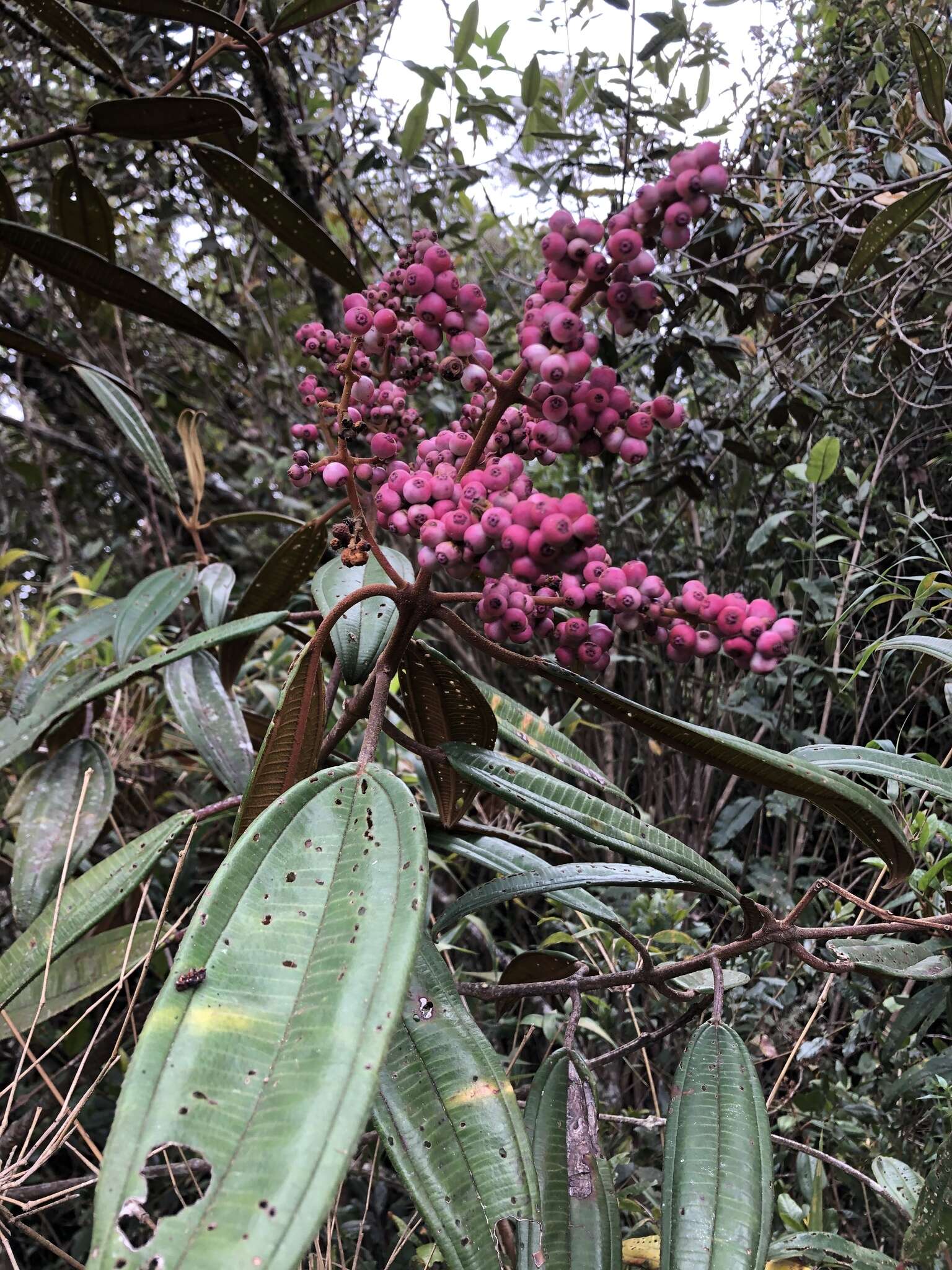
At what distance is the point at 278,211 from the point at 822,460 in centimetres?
76

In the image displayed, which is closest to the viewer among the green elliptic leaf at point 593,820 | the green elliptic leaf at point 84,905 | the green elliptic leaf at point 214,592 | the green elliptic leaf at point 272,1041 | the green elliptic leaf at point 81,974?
the green elliptic leaf at point 272,1041

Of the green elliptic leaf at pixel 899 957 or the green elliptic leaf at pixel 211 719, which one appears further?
the green elliptic leaf at pixel 211 719

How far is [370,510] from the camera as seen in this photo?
844mm

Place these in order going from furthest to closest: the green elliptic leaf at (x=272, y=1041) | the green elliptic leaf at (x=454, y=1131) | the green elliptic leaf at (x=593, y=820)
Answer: the green elliptic leaf at (x=593, y=820) < the green elliptic leaf at (x=454, y=1131) < the green elliptic leaf at (x=272, y=1041)

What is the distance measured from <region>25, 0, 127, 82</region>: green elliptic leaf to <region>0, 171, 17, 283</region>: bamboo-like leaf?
0.53ft

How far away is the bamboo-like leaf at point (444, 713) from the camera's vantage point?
0.69m

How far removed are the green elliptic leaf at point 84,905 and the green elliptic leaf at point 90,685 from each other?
154 millimetres

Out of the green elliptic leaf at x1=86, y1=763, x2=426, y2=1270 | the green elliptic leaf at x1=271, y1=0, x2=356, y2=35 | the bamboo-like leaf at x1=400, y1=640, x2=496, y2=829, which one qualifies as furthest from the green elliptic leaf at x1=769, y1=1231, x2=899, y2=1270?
the green elliptic leaf at x1=271, y1=0, x2=356, y2=35

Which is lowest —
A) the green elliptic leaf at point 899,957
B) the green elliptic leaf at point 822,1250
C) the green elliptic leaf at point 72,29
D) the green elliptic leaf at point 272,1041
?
the green elliptic leaf at point 822,1250

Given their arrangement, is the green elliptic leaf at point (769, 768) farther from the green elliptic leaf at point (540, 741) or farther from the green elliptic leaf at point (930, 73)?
the green elliptic leaf at point (930, 73)

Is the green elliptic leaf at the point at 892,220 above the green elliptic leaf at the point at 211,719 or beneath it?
above

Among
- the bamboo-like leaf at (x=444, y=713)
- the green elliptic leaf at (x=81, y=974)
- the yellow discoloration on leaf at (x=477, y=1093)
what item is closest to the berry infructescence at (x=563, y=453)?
the bamboo-like leaf at (x=444, y=713)

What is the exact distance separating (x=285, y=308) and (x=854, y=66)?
1483mm

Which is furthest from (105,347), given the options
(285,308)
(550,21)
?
(550,21)
